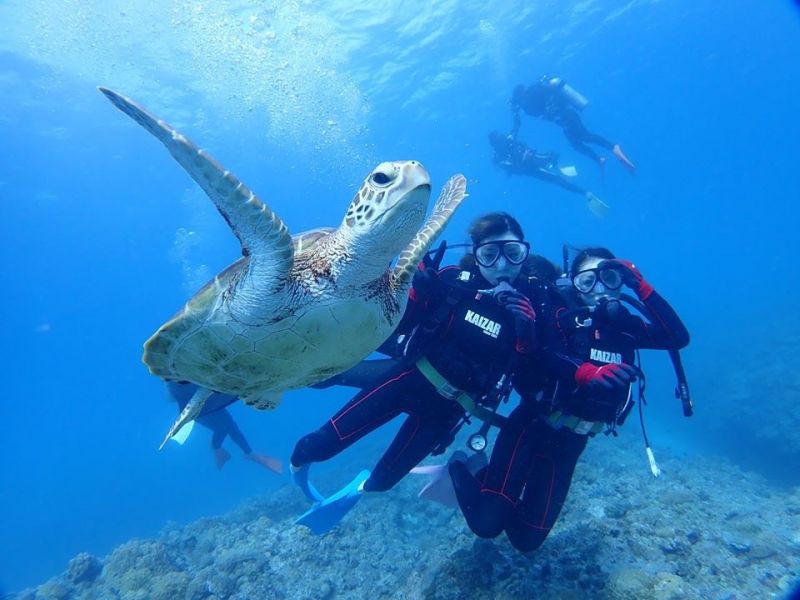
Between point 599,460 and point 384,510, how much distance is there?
5.03 m

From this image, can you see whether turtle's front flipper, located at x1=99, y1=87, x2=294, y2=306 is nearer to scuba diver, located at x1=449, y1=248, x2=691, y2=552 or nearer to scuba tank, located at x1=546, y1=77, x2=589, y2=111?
scuba diver, located at x1=449, y1=248, x2=691, y2=552

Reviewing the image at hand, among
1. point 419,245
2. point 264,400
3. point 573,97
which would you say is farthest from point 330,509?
point 573,97

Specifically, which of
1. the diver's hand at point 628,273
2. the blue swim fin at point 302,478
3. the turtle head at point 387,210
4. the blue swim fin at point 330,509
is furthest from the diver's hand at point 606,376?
the blue swim fin at point 330,509

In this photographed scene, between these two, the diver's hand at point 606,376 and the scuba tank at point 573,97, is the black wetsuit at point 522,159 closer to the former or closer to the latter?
the scuba tank at point 573,97

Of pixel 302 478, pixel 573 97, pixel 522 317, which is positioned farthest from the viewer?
pixel 573 97

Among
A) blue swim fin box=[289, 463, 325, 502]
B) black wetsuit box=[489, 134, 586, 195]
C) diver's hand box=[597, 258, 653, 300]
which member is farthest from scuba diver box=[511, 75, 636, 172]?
blue swim fin box=[289, 463, 325, 502]

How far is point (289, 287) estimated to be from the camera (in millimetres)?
2367

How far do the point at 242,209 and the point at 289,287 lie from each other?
1.76 ft

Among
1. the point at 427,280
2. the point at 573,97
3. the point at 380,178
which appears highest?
the point at 573,97

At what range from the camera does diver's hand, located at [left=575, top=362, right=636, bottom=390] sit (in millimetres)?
3195

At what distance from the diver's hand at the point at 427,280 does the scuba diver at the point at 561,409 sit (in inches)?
41.1

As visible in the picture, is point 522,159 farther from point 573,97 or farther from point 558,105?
point 573,97

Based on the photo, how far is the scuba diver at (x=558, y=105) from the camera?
15.2 metres

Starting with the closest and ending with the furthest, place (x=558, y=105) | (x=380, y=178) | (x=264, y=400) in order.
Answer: (x=380, y=178) → (x=264, y=400) → (x=558, y=105)
